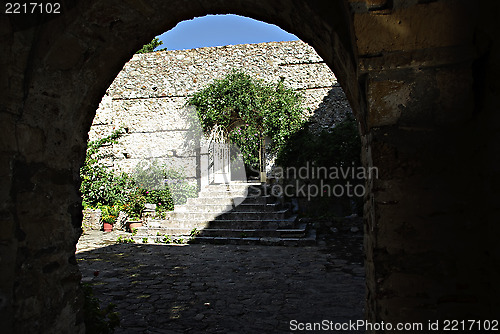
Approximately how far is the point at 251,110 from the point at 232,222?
13.5 feet

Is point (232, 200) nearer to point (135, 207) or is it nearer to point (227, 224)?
point (227, 224)

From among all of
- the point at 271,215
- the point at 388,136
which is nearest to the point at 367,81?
the point at 388,136

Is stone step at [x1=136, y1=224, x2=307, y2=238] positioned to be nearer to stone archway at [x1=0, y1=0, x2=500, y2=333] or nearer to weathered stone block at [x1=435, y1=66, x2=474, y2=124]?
stone archway at [x1=0, y1=0, x2=500, y2=333]

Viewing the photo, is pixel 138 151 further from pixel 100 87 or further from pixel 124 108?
pixel 100 87

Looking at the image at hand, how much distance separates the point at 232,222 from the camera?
27.3 feet

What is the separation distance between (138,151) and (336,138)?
22.3ft

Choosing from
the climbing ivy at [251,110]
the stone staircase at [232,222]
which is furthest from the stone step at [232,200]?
the climbing ivy at [251,110]

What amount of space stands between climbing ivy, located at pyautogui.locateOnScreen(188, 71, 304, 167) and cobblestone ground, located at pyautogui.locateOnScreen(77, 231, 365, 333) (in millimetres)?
4744

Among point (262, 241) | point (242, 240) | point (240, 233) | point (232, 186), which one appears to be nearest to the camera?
point (262, 241)

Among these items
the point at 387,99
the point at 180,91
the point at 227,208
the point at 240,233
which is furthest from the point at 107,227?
the point at 387,99

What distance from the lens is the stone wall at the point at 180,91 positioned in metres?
11.2

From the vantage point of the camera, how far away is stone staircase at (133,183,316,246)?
7.62 metres

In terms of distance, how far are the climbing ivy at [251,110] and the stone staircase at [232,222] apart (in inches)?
70.1

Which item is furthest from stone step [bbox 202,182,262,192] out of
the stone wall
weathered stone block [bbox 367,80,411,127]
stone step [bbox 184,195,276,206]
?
weathered stone block [bbox 367,80,411,127]
